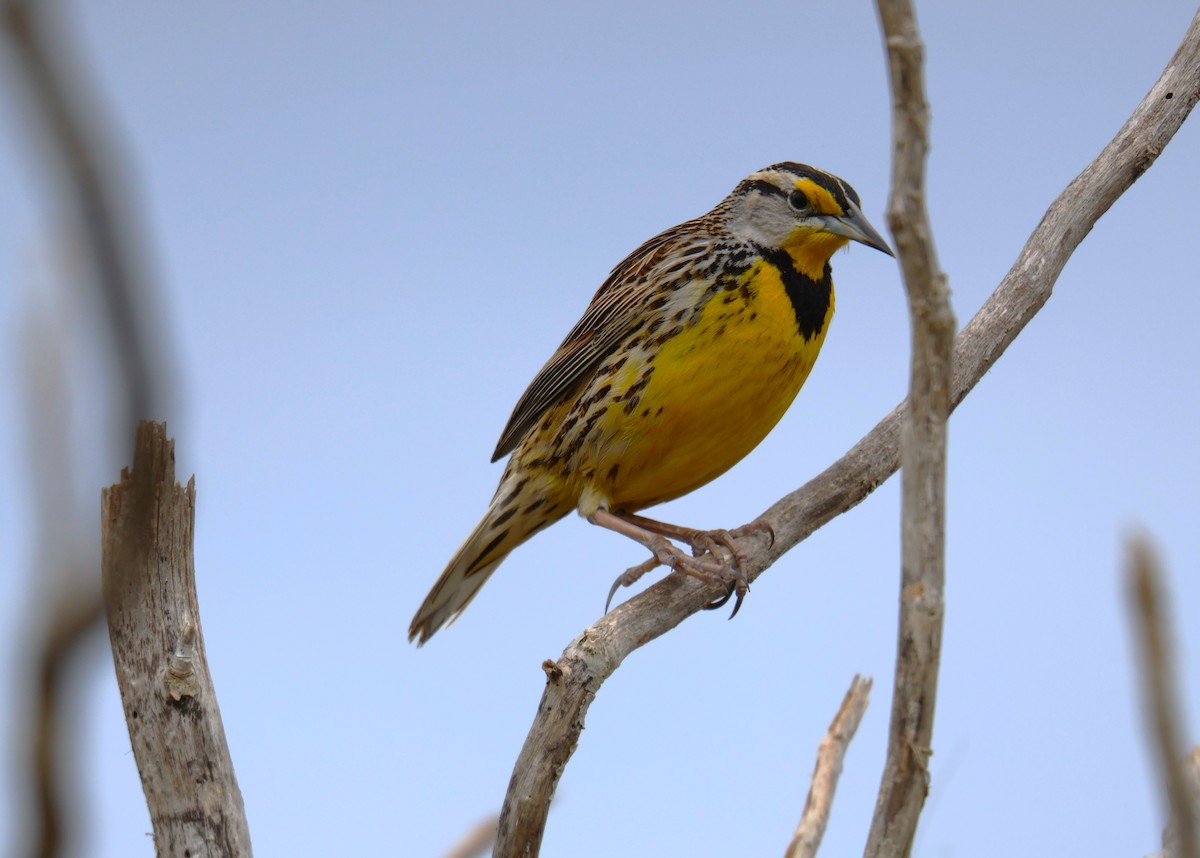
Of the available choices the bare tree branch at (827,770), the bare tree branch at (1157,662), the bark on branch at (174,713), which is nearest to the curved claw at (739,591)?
the bare tree branch at (827,770)

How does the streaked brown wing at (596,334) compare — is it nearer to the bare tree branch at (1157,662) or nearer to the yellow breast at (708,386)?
the yellow breast at (708,386)

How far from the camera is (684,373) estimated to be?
3660mm

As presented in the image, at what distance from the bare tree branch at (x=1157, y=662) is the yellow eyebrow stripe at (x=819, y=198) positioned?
129 inches

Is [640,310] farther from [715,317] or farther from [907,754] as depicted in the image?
[907,754]

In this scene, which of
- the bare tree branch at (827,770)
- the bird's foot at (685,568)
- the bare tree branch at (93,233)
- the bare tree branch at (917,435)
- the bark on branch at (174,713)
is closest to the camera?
the bare tree branch at (93,233)

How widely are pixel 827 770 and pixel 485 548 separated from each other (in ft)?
5.13

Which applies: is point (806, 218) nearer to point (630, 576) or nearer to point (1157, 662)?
point (630, 576)

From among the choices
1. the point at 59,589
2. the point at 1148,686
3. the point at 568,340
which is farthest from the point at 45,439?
the point at 568,340

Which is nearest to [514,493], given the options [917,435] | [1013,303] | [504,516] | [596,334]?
[504,516]

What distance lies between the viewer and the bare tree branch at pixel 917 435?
1541 millimetres

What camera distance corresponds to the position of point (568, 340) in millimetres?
4270

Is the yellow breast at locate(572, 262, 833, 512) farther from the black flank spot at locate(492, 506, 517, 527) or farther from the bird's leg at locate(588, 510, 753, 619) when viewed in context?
the black flank spot at locate(492, 506, 517, 527)

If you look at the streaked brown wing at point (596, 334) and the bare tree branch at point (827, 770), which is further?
the streaked brown wing at point (596, 334)

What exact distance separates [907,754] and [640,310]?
2.28 m
